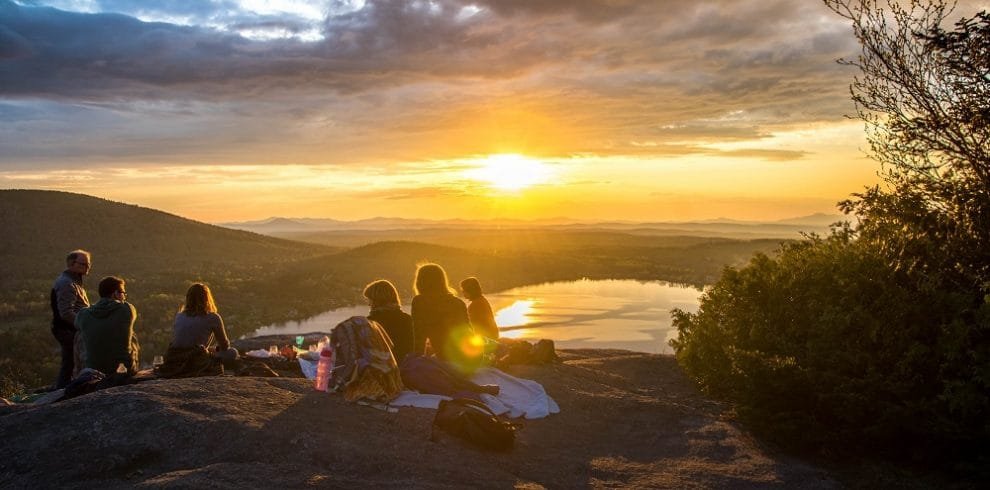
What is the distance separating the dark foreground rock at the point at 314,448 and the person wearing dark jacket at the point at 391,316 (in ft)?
4.71

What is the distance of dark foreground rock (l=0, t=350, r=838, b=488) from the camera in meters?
7.05

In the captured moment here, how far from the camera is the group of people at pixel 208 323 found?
10844 millimetres

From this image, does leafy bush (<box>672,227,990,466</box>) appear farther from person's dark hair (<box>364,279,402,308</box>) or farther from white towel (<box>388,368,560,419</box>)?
person's dark hair (<box>364,279,402,308</box>)

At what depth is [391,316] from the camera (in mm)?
10703

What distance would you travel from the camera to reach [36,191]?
244 ft

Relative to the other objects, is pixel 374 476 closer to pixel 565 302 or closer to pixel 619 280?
pixel 565 302

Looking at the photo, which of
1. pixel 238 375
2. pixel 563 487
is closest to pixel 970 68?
pixel 563 487

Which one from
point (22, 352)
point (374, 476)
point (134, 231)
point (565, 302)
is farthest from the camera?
point (134, 231)

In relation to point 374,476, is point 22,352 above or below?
below

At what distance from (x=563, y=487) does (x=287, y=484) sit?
332 centimetres

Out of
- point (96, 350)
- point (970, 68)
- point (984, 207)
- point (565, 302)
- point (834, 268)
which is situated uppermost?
point (970, 68)

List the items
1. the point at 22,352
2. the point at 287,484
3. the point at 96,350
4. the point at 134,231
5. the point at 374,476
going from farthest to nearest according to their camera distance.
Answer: the point at 134,231, the point at 22,352, the point at 96,350, the point at 374,476, the point at 287,484

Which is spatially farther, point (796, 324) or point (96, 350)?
point (796, 324)

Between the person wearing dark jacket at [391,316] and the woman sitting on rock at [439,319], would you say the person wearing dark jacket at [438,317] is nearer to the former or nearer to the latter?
the woman sitting on rock at [439,319]
